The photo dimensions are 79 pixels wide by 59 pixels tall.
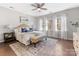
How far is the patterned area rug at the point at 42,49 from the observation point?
1.69 meters

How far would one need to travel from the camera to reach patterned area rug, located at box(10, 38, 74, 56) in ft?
5.55

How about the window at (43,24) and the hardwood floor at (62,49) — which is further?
the window at (43,24)

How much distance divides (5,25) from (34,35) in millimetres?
639

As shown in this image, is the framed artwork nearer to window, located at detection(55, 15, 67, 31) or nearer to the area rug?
the area rug

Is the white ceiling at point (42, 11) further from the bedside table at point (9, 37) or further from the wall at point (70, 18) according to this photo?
the bedside table at point (9, 37)

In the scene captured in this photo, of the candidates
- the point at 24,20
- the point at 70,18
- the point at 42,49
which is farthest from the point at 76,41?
the point at 24,20

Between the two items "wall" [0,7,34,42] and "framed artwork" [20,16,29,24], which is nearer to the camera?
"wall" [0,7,34,42]

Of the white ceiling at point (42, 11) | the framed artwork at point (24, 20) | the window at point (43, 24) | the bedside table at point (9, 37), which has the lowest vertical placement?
the bedside table at point (9, 37)

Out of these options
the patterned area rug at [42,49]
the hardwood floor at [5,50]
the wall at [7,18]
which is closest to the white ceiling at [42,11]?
the wall at [7,18]

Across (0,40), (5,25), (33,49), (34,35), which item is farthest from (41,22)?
(0,40)

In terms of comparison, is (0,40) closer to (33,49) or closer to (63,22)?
(33,49)

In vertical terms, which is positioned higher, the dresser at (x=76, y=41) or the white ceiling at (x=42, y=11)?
the white ceiling at (x=42, y=11)

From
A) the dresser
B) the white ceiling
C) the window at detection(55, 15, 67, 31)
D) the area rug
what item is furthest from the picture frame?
the dresser

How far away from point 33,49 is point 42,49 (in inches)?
7.5
